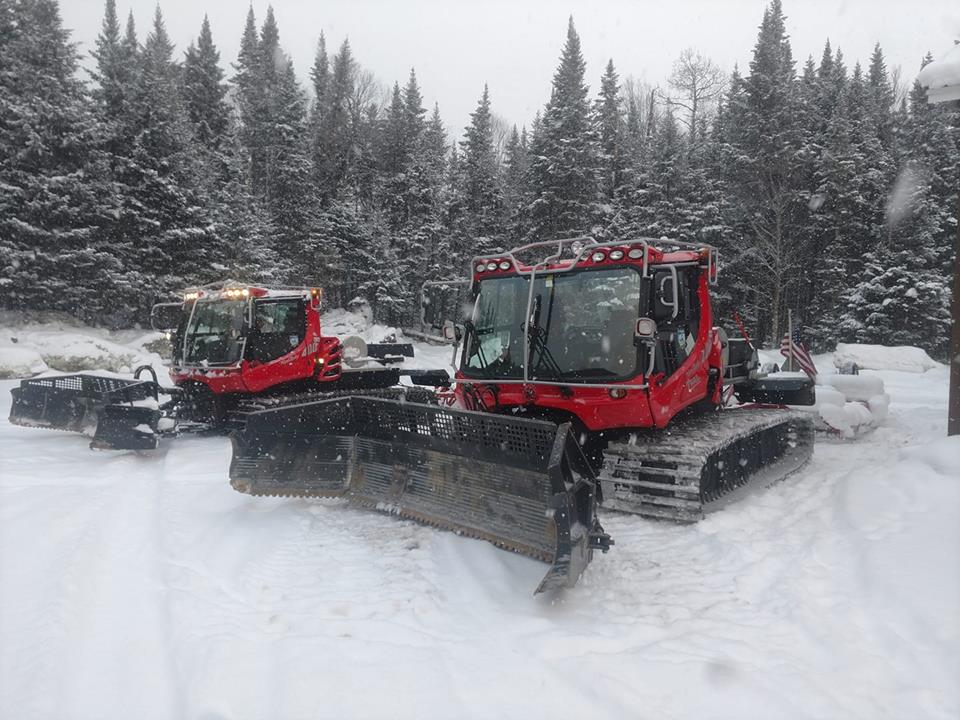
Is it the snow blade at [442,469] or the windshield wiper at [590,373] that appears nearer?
the snow blade at [442,469]

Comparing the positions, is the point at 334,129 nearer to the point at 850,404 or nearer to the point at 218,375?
the point at 218,375

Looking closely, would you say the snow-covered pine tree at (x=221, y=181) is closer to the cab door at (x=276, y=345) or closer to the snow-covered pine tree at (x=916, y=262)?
the cab door at (x=276, y=345)

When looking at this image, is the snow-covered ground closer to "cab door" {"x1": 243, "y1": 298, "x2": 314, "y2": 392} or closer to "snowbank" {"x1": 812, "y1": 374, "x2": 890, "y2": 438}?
"cab door" {"x1": 243, "y1": 298, "x2": 314, "y2": 392}

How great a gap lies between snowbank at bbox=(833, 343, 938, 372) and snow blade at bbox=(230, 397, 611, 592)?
19757 mm

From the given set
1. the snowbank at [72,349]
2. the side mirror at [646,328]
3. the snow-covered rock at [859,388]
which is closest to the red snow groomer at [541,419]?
the side mirror at [646,328]

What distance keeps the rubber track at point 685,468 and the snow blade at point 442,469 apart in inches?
51.7

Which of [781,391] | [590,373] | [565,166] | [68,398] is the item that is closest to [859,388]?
[781,391]

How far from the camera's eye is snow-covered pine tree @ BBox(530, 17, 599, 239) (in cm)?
2797

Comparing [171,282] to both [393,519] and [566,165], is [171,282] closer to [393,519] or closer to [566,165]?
[566,165]

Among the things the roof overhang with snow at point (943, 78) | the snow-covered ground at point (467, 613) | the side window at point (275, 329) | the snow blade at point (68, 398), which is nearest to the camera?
the snow-covered ground at point (467, 613)

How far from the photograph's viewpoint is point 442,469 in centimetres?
507

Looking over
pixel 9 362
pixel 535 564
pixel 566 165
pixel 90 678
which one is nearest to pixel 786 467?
pixel 535 564

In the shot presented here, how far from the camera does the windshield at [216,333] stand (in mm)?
8992

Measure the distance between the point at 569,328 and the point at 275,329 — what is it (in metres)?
5.26
